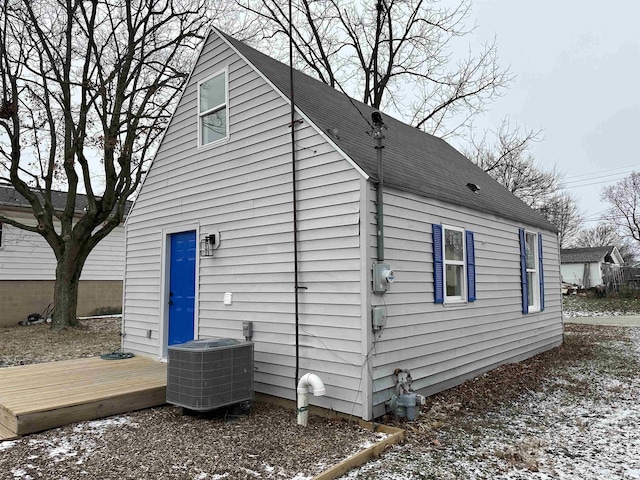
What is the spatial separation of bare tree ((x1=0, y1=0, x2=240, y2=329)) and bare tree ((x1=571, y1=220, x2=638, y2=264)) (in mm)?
Answer: 46539

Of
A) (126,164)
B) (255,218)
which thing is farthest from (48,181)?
(255,218)

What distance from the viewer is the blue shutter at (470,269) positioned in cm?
653

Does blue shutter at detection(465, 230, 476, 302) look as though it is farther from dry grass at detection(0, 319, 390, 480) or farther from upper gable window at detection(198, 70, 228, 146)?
upper gable window at detection(198, 70, 228, 146)

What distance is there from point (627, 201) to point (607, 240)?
1746 cm

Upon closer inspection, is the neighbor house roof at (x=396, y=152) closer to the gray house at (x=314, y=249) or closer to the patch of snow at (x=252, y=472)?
the gray house at (x=314, y=249)

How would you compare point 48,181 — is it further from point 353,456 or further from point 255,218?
point 353,456

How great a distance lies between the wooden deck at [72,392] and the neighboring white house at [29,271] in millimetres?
9460

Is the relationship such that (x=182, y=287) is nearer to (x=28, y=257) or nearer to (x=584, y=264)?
(x=28, y=257)

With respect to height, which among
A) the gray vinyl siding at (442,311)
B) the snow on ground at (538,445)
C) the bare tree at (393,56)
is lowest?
the snow on ground at (538,445)

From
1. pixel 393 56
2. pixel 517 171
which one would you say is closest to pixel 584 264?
pixel 517 171

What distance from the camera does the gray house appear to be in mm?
4785

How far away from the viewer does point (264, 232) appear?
5.68 meters

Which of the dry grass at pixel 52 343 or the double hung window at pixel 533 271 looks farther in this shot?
the double hung window at pixel 533 271

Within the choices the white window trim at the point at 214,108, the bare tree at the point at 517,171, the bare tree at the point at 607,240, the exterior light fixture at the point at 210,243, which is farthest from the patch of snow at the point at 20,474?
the bare tree at the point at 607,240
